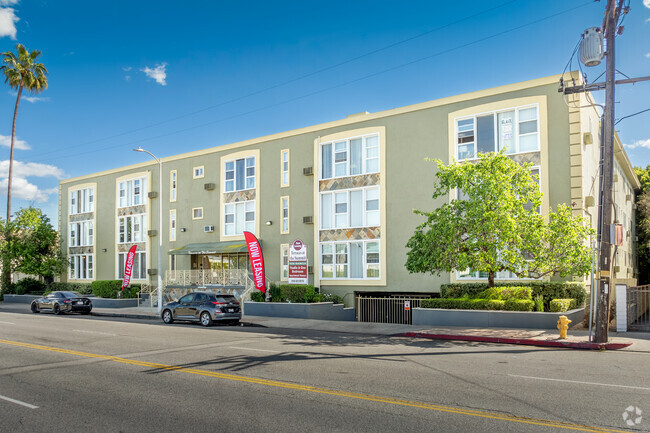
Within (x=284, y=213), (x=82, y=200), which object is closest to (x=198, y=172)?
(x=284, y=213)

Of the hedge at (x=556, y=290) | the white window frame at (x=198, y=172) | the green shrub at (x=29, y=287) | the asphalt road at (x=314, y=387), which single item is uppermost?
the white window frame at (x=198, y=172)

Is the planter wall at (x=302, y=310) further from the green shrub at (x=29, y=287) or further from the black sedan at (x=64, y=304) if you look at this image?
the green shrub at (x=29, y=287)

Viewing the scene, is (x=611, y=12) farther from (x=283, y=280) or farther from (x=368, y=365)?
(x=283, y=280)

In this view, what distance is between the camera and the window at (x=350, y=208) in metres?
28.9

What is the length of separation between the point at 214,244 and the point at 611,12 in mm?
26091

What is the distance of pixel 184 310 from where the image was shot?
24.0 meters

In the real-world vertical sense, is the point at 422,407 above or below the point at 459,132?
below

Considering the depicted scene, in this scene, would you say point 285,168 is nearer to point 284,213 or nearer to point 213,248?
point 284,213

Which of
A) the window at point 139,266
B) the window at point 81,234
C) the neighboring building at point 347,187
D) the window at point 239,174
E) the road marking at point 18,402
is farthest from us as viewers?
the window at point 81,234

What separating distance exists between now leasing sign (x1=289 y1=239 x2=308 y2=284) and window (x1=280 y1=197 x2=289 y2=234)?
5.32 m

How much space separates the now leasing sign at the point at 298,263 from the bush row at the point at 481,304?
273 inches

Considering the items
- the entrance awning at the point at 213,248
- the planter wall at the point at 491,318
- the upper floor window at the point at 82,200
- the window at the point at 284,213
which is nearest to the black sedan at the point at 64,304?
the entrance awning at the point at 213,248

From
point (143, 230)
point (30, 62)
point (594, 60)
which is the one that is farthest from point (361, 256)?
point (30, 62)

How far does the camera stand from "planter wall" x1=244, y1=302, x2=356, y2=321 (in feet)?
86.5
